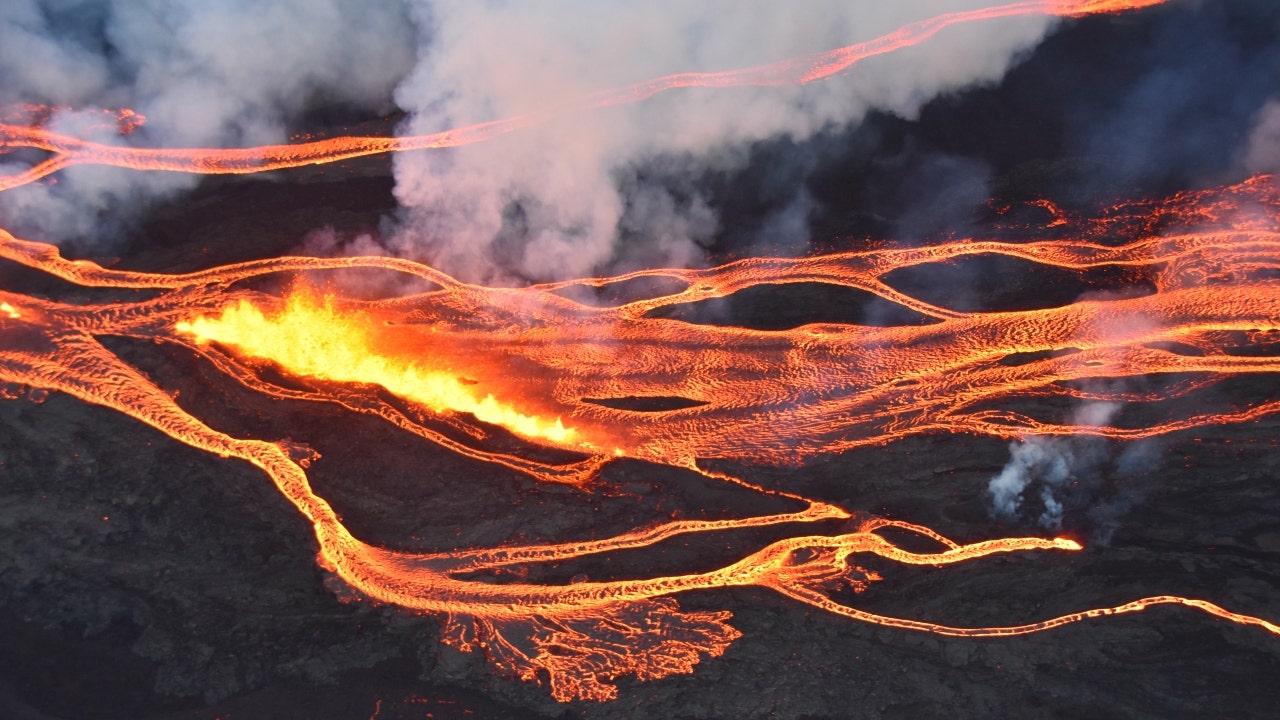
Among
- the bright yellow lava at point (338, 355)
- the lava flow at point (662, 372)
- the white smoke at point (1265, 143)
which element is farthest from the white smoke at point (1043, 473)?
the white smoke at point (1265, 143)

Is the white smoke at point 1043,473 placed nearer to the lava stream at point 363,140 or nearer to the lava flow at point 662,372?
the lava flow at point 662,372

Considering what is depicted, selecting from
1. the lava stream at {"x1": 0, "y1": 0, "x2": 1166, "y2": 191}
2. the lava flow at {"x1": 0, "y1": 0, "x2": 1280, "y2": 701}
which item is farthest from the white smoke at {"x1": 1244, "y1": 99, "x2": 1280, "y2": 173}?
the lava stream at {"x1": 0, "y1": 0, "x2": 1166, "y2": 191}

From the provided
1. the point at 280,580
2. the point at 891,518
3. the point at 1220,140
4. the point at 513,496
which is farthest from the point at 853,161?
the point at 280,580

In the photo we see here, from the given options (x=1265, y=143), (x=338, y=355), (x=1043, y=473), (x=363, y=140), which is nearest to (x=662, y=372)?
(x=338, y=355)

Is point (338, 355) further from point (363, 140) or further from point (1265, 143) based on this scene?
point (1265, 143)

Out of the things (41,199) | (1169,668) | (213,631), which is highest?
(41,199)

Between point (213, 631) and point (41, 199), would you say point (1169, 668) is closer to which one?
point (213, 631)
